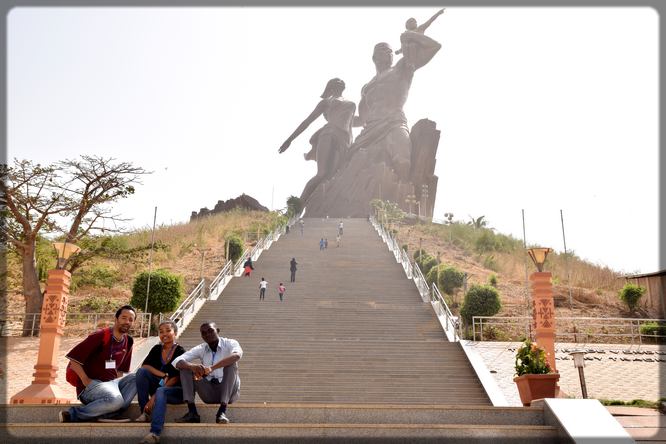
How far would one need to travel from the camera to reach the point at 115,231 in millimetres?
16359

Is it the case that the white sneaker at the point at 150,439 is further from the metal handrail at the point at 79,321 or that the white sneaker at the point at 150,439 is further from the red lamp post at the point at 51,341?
the metal handrail at the point at 79,321

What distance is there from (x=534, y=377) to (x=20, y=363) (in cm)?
981

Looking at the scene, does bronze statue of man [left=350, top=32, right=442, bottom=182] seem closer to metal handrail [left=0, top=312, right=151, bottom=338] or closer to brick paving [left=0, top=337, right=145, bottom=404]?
metal handrail [left=0, top=312, right=151, bottom=338]

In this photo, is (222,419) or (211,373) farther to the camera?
(211,373)

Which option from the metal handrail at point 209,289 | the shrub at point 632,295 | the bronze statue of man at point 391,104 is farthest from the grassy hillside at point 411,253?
the bronze statue of man at point 391,104

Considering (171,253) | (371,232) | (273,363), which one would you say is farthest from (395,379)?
(371,232)

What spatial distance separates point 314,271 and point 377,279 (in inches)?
93.8

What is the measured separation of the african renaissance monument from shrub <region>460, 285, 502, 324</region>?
23.8 m

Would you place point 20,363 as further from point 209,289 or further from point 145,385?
point 145,385

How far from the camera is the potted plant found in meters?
6.71

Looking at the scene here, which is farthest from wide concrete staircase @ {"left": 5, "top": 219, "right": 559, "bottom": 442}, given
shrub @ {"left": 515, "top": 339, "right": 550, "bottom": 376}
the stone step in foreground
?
shrub @ {"left": 515, "top": 339, "right": 550, "bottom": 376}

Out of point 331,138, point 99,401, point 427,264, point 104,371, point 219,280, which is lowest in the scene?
point 99,401

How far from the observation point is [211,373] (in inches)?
230

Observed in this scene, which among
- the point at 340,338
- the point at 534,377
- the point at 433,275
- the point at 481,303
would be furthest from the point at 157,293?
the point at 534,377
